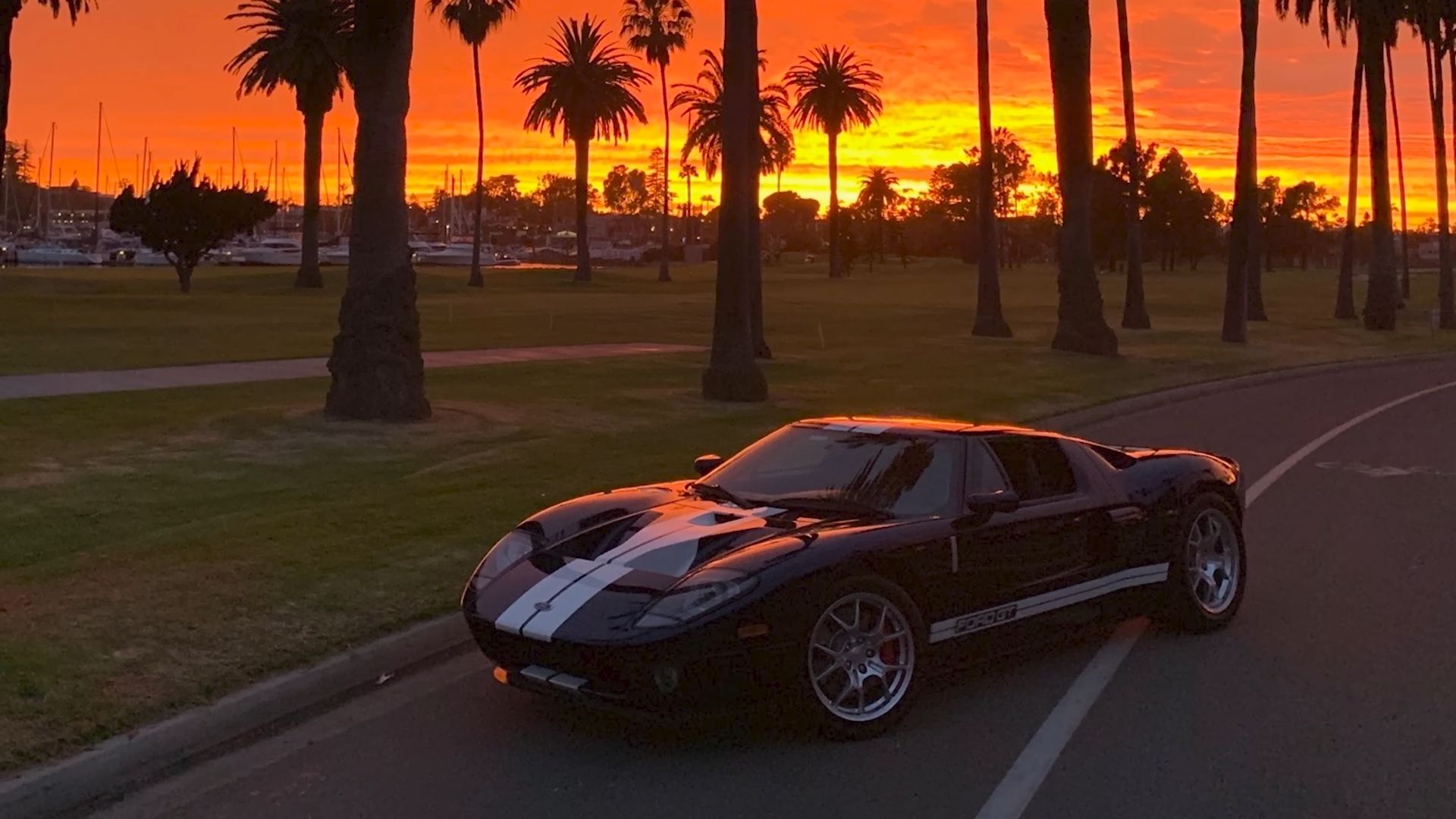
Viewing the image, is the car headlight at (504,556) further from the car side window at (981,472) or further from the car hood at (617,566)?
the car side window at (981,472)

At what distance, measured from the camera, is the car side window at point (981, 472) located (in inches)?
269

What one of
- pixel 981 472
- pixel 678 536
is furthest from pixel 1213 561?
pixel 678 536

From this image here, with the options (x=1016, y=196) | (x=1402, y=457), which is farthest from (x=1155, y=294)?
(x=1016, y=196)

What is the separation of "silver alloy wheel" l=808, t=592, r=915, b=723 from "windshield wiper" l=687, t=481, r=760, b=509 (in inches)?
34.3

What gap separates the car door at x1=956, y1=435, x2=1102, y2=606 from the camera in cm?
665

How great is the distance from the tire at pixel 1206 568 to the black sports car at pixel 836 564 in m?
0.02

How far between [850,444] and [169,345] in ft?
78.3

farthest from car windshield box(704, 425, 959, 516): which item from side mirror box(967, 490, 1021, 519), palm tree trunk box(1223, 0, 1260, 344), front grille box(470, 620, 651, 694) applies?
palm tree trunk box(1223, 0, 1260, 344)

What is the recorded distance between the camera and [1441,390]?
84.8 ft

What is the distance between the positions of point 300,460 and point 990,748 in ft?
32.0

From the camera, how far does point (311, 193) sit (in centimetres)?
5622

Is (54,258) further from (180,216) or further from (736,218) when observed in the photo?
(736,218)

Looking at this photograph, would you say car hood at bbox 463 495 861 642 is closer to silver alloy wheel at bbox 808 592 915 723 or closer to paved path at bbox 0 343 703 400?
silver alloy wheel at bbox 808 592 915 723

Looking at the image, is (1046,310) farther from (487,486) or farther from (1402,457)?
(487,486)
